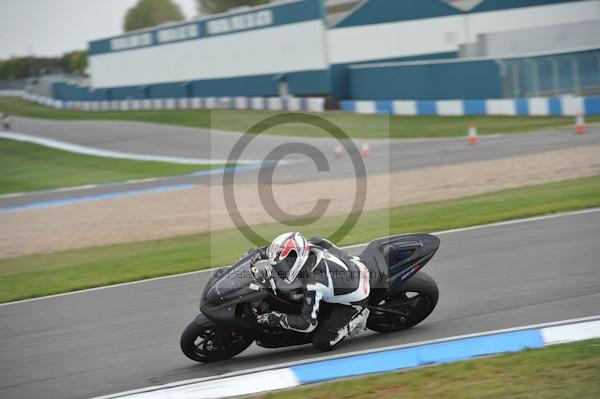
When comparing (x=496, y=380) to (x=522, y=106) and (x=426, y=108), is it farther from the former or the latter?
(x=426, y=108)

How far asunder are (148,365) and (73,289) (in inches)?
173

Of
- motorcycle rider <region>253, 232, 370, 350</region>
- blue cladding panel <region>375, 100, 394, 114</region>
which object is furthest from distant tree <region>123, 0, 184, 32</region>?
motorcycle rider <region>253, 232, 370, 350</region>

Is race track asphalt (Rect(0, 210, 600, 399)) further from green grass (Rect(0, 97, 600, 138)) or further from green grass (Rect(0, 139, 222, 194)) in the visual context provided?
green grass (Rect(0, 97, 600, 138))

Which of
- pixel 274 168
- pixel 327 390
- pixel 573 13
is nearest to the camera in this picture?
pixel 327 390

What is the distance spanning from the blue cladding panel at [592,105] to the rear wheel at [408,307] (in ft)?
79.0

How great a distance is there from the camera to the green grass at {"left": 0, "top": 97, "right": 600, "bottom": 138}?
97.5 ft

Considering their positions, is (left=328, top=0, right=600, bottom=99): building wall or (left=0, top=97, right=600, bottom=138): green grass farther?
(left=328, top=0, right=600, bottom=99): building wall

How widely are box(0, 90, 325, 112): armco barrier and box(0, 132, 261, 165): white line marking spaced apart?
12.2m

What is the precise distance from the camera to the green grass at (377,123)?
29703 mm

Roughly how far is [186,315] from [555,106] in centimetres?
2540

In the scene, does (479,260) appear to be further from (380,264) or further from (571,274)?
(380,264)

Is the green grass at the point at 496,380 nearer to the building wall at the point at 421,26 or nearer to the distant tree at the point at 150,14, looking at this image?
the building wall at the point at 421,26

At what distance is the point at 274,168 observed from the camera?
24781mm

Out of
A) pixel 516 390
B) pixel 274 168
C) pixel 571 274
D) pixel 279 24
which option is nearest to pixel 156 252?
pixel 571 274
